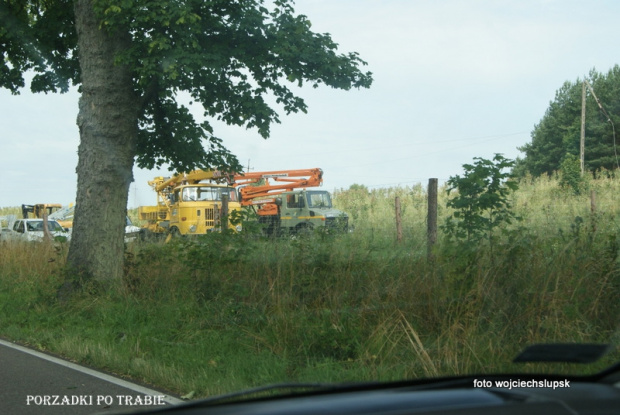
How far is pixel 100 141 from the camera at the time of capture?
41.3 feet

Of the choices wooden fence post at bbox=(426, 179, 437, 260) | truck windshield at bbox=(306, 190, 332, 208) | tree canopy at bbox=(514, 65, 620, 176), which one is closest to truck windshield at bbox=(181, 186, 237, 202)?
truck windshield at bbox=(306, 190, 332, 208)

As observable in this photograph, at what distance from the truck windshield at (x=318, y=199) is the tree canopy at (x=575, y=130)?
73.1 feet

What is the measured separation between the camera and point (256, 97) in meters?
12.9

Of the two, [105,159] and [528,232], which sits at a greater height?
[105,159]

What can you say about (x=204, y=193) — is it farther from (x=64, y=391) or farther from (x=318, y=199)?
(x=64, y=391)

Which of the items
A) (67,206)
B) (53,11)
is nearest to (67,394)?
(53,11)

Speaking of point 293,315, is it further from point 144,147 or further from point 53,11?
point 53,11

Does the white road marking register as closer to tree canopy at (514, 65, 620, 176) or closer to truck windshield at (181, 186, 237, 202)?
truck windshield at (181, 186, 237, 202)

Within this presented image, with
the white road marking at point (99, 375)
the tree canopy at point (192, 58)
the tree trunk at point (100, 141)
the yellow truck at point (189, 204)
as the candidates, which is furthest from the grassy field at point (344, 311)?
the yellow truck at point (189, 204)

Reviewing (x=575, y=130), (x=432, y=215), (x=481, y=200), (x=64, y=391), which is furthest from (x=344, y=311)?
(x=575, y=130)

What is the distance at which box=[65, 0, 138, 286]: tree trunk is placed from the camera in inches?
495

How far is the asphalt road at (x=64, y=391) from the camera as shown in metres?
6.15

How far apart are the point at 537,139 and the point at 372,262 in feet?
168

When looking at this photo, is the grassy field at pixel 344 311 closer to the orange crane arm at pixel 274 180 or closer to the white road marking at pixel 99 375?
the white road marking at pixel 99 375
